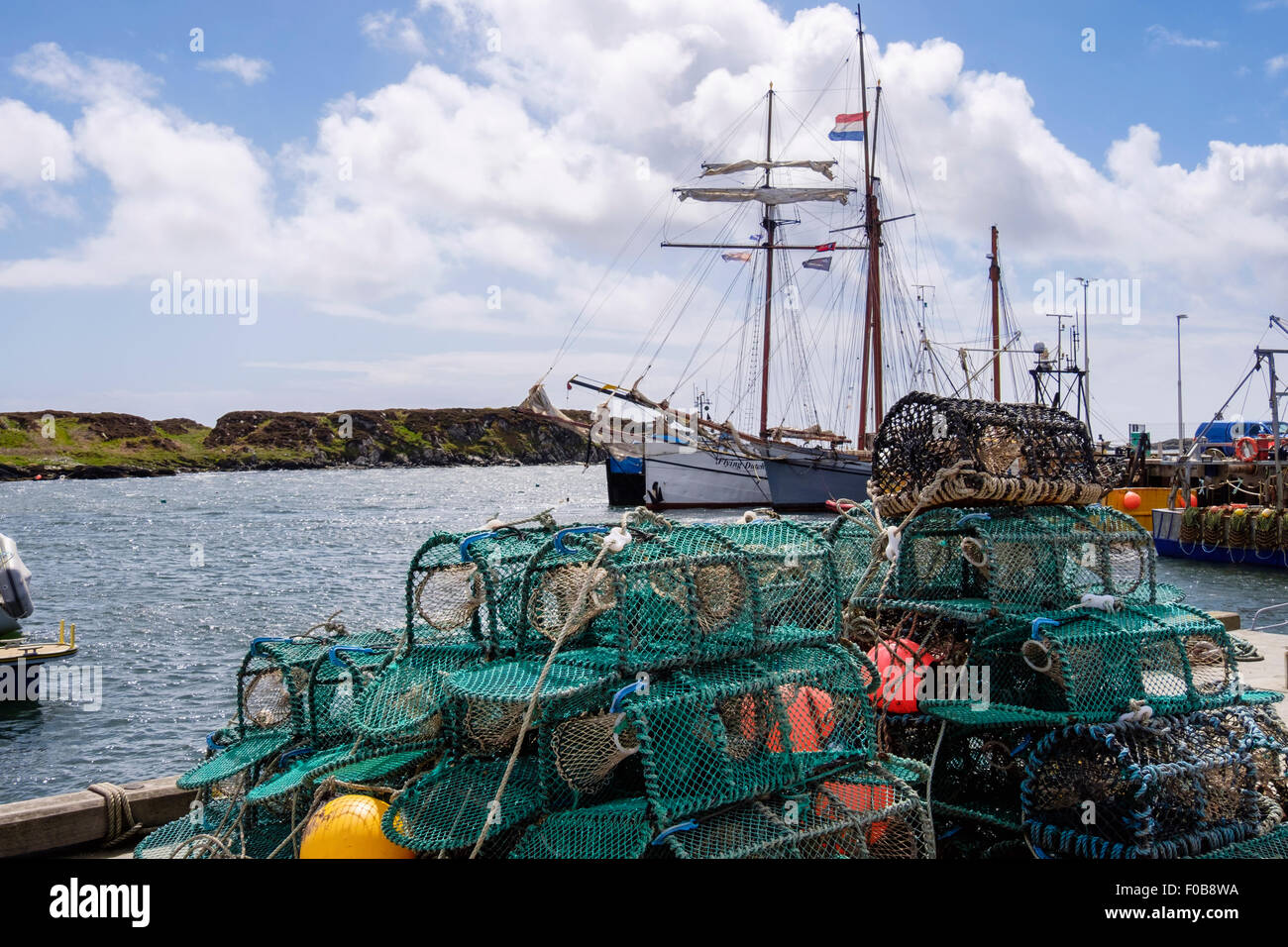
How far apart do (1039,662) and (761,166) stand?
4595 cm

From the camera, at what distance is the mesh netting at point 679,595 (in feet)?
14.5

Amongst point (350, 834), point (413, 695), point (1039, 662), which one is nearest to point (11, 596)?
point (413, 695)

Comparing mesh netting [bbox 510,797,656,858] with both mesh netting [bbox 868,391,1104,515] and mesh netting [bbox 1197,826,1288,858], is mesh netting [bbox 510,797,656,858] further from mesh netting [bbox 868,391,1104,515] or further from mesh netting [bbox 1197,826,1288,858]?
mesh netting [bbox 868,391,1104,515]

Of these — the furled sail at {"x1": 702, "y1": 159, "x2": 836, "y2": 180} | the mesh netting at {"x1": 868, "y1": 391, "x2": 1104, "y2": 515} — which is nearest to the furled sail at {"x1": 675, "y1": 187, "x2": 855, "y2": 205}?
the furled sail at {"x1": 702, "y1": 159, "x2": 836, "y2": 180}

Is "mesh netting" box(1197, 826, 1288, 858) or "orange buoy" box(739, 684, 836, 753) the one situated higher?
"orange buoy" box(739, 684, 836, 753)

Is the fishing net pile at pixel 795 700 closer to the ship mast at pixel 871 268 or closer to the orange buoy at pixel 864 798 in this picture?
the orange buoy at pixel 864 798

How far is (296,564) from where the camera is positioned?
34.4 m

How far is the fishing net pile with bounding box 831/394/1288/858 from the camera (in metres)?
4.49

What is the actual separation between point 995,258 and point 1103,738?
42.6 meters

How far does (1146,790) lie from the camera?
14.1ft

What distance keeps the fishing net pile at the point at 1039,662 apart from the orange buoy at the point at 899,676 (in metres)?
0.01

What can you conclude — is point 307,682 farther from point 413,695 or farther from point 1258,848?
point 1258,848

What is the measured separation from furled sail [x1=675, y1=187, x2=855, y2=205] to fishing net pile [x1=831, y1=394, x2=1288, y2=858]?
40.3 meters
